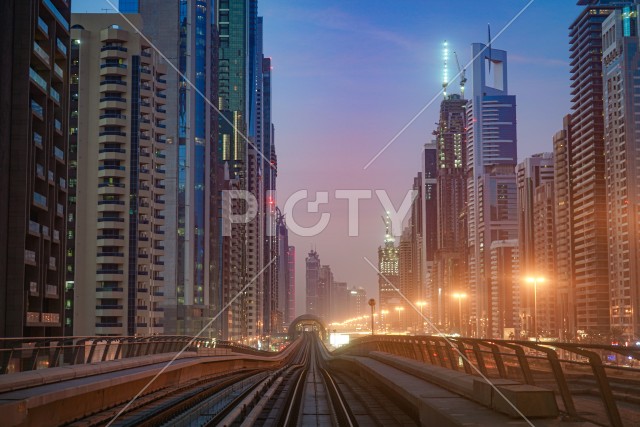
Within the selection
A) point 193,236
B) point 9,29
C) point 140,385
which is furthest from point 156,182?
point 140,385

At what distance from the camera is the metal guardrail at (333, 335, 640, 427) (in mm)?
9625

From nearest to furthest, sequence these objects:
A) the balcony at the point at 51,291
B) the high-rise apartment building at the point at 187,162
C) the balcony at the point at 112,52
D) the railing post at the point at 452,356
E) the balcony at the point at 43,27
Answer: the railing post at the point at 452,356, the balcony at the point at 51,291, the balcony at the point at 43,27, the balcony at the point at 112,52, the high-rise apartment building at the point at 187,162

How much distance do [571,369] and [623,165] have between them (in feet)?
628

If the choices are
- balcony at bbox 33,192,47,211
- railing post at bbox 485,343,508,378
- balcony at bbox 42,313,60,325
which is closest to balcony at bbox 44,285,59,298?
balcony at bbox 42,313,60,325

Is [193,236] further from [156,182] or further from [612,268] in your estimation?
[612,268]

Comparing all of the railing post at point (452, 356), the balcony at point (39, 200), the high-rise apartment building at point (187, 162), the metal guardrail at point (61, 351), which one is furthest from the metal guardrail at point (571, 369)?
the high-rise apartment building at point (187, 162)

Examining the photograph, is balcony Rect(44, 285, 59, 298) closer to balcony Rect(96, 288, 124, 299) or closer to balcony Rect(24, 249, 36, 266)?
balcony Rect(24, 249, 36, 266)

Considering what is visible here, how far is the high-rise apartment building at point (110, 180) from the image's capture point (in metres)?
102

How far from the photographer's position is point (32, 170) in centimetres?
5497

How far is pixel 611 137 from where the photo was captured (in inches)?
7805

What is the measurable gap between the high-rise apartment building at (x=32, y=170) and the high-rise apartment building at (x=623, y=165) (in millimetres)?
137014

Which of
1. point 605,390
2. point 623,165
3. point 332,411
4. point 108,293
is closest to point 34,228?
point 332,411

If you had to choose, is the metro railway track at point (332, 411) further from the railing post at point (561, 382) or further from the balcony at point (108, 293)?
the balcony at point (108, 293)

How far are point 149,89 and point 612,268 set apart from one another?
122m
